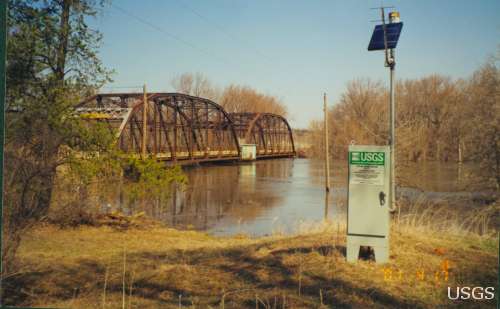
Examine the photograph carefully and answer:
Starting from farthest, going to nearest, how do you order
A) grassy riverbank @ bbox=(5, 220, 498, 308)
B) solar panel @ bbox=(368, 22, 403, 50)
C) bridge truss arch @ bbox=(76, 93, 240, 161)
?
bridge truss arch @ bbox=(76, 93, 240, 161)
solar panel @ bbox=(368, 22, 403, 50)
grassy riverbank @ bbox=(5, 220, 498, 308)

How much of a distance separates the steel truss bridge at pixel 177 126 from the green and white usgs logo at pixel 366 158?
5.89 meters

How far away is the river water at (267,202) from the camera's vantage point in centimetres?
1326

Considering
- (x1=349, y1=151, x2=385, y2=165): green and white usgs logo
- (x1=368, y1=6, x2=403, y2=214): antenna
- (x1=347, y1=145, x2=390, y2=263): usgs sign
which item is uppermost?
(x1=368, y1=6, x2=403, y2=214): antenna

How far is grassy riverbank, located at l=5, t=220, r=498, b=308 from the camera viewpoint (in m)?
5.05

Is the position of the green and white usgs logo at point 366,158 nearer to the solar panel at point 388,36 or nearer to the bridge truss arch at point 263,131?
the solar panel at point 388,36

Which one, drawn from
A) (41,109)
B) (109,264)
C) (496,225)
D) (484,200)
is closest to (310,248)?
(109,264)

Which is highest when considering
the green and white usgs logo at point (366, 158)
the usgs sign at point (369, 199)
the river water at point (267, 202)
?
the green and white usgs logo at point (366, 158)

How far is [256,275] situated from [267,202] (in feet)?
46.8

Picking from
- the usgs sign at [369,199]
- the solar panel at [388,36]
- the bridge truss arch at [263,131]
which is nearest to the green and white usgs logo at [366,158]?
the usgs sign at [369,199]

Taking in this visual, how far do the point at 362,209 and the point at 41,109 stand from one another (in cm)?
533

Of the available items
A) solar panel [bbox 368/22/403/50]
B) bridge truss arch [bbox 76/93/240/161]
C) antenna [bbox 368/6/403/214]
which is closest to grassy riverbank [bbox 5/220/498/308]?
antenna [bbox 368/6/403/214]

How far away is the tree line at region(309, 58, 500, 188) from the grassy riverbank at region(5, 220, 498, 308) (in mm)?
2874

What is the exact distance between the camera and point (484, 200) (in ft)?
53.0

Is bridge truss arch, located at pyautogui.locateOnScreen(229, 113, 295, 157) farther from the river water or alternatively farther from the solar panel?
the solar panel
